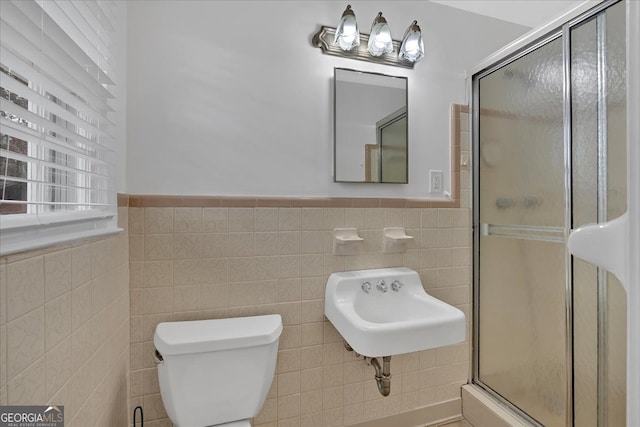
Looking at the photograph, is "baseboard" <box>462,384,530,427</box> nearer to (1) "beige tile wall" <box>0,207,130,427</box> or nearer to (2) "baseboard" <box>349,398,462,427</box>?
(2) "baseboard" <box>349,398,462,427</box>

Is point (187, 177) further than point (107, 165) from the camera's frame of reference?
Yes

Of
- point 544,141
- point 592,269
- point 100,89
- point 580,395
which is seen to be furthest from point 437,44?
point 580,395

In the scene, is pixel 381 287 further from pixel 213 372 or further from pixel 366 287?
pixel 213 372

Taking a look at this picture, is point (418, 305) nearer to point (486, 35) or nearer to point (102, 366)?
point (102, 366)

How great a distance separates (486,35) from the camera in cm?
175

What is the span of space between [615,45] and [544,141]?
389 mm

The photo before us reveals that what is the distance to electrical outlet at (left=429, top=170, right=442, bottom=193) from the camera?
64.5 inches

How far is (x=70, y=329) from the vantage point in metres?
0.78

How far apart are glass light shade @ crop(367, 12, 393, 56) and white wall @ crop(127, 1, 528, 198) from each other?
0.28 feet

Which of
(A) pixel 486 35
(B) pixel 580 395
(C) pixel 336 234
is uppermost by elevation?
(A) pixel 486 35

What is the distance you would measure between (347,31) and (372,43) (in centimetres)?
14

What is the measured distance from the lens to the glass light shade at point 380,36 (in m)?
1.47

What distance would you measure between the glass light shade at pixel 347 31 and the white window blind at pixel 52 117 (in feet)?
2.90

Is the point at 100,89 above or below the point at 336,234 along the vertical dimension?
above
